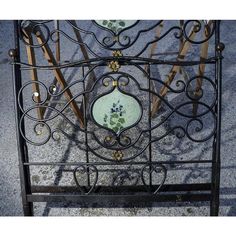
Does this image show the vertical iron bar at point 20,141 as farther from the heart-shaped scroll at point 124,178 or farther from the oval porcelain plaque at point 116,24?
the heart-shaped scroll at point 124,178

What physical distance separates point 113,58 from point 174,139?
1.12m

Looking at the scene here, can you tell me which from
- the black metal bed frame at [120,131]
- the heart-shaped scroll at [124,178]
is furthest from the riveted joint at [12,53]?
the heart-shaped scroll at [124,178]

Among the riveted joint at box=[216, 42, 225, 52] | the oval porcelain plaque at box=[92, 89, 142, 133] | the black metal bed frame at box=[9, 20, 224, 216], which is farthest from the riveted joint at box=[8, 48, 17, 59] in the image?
the riveted joint at box=[216, 42, 225, 52]

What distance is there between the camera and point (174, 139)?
2633 mm

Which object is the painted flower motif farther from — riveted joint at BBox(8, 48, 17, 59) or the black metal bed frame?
riveted joint at BBox(8, 48, 17, 59)

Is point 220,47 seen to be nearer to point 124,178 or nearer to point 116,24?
point 116,24

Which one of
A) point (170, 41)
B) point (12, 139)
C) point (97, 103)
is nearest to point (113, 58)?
point (97, 103)

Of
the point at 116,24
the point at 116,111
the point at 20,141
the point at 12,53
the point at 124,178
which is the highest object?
the point at 116,24

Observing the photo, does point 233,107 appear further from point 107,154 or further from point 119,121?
point 119,121

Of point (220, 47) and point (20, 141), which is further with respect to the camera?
point (20, 141)

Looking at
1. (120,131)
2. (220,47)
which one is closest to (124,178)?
A: (120,131)

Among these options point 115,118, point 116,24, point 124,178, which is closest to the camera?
point 115,118

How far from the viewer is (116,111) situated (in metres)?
1.75

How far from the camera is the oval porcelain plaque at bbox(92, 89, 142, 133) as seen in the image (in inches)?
68.1
